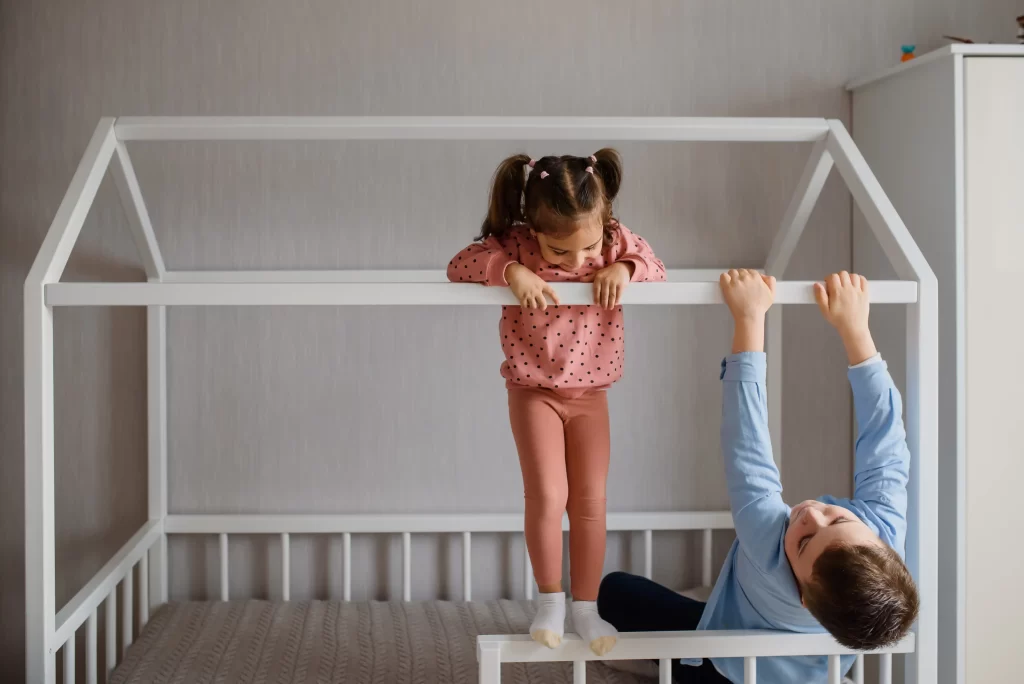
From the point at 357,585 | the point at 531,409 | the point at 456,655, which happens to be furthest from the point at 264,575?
the point at 531,409

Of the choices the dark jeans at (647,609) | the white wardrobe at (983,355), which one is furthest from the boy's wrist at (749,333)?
the white wardrobe at (983,355)

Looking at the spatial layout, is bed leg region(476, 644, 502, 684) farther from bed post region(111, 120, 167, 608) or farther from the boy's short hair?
bed post region(111, 120, 167, 608)

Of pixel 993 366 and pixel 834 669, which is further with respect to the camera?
pixel 993 366

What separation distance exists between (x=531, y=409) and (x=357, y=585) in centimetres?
96

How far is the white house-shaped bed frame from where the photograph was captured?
1.23 meters

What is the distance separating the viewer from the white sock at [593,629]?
121 centimetres

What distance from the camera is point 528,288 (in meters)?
1.22

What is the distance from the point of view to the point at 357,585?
2.13 meters

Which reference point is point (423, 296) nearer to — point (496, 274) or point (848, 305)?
point (496, 274)

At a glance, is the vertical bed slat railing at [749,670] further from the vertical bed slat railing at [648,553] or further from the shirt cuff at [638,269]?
the vertical bed slat railing at [648,553]

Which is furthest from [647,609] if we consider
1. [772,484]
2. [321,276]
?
[321,276]

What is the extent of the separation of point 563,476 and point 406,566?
816 millimetres

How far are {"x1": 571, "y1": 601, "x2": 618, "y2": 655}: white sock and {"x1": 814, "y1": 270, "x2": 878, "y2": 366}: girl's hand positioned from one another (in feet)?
1.72

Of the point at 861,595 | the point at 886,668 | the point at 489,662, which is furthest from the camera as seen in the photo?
the point at 886,668
